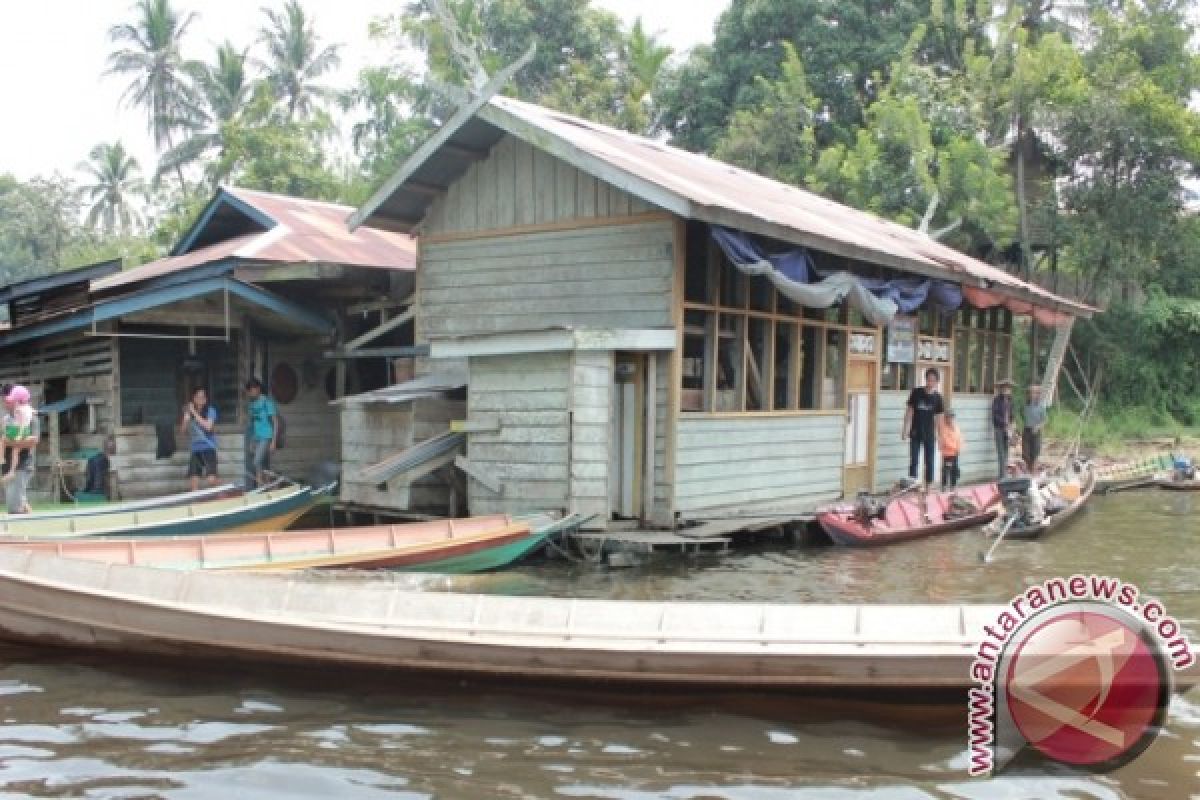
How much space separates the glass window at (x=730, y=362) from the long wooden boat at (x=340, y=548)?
303 cm

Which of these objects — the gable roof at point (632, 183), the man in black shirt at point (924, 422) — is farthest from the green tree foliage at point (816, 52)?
the man in black shirt at point (924, 422)

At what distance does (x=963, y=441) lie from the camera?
18141 mm

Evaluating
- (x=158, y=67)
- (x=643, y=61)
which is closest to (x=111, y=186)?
(x=158, y=67)

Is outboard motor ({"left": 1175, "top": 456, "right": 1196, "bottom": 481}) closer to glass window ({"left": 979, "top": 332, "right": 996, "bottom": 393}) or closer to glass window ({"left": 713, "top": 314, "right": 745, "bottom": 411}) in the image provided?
glass window ({"left": 979, "top": 332, "right": 996, "bottom": 393})

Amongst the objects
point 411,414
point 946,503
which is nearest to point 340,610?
point 411,414

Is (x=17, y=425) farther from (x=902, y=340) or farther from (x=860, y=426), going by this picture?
(x=902, y=340)

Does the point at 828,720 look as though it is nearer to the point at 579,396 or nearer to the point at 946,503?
the point at 579,396

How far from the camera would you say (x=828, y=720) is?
6184 millimetres

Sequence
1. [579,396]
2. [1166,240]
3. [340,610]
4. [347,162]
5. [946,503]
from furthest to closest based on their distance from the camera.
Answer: [347,162]
[1166,240]
[946,503]
[579,396]
[340,610]

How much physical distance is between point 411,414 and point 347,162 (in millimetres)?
40138

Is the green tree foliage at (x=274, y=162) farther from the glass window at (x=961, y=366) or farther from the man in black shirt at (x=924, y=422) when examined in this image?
the man in black shirt at (x=924, y=422)

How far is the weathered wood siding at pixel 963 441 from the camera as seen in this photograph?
50.9ft

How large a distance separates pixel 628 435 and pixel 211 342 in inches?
260

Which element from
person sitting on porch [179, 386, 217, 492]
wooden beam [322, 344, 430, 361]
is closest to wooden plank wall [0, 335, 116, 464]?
person sitting on porch [179, 386, 217, 492]
